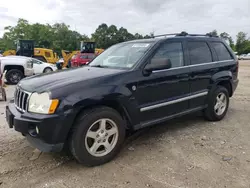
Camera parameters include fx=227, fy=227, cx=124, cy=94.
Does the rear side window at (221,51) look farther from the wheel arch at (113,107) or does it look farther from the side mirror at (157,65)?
the wheel arch at (113,107)

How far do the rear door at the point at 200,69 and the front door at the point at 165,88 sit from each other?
0.18 m

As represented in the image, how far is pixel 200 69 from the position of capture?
4.13 meters

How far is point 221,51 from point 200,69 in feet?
3.31

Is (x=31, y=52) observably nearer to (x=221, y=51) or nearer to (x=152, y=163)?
(x=221, y=51)

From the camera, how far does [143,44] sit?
12.3 feet

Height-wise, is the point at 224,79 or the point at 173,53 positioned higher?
the point at 173,53

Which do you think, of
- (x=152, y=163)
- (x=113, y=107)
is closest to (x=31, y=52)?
(x=113, y=107)

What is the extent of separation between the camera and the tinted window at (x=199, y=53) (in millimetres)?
4131

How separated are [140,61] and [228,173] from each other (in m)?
1.88

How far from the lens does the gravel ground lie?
2621 millimetres

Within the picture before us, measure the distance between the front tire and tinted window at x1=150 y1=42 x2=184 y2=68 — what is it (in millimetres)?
1319

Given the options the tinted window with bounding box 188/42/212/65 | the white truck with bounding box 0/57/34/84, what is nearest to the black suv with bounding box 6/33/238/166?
the tinted window with bounding box 188/42/212/65

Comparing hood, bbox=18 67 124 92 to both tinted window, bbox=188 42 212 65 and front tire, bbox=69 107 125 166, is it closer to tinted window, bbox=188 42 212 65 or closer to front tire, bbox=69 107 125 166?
front tire, bbox=69 107 125 166

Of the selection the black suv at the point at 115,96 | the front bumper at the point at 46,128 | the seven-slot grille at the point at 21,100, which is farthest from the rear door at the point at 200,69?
the seven-slot grille at the point at 21,100
